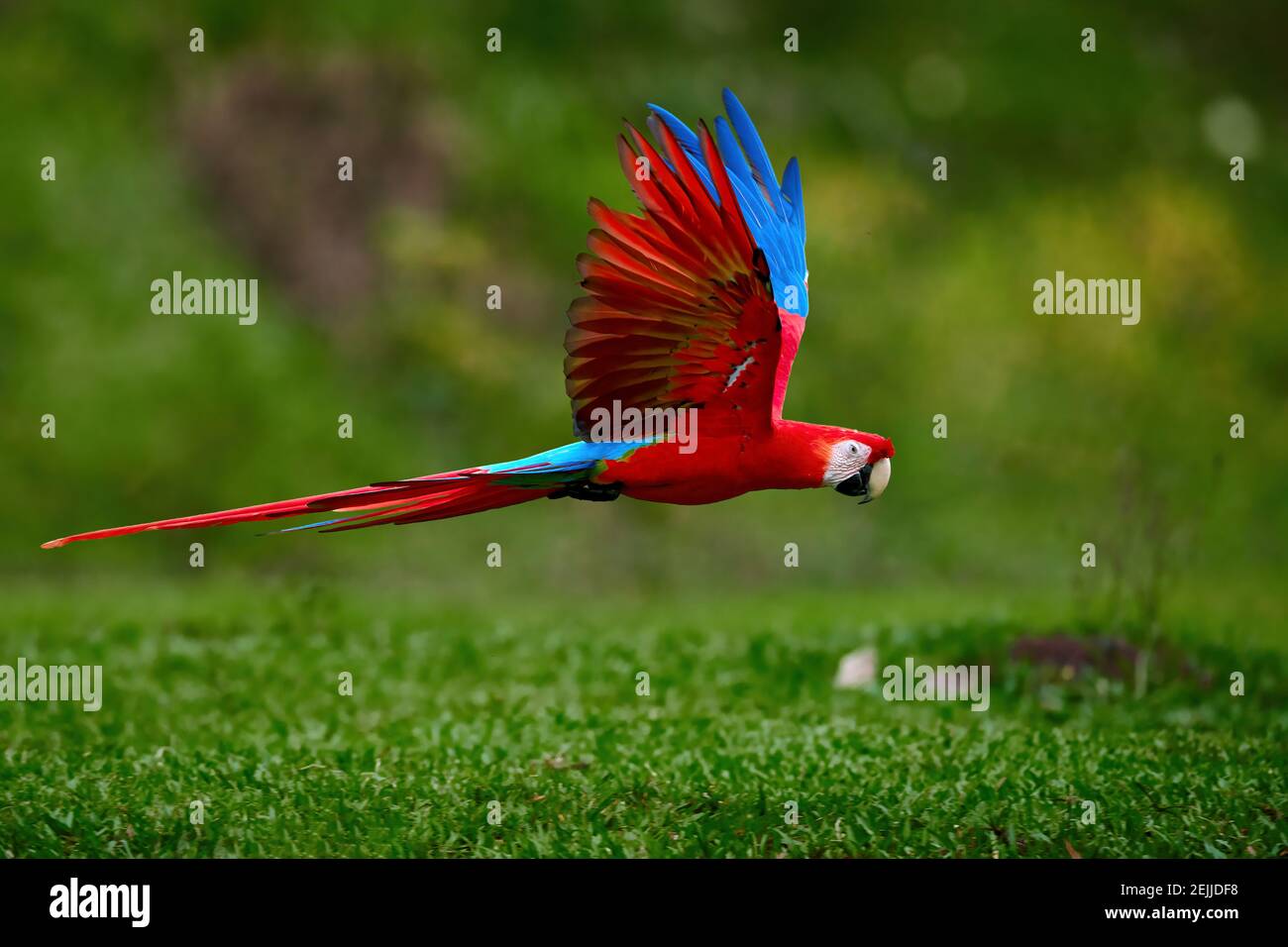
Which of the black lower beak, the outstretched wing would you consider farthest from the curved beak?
the outstretched wing

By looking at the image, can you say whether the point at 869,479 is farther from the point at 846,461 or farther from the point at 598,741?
the point at 598,741

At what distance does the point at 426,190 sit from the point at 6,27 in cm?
389

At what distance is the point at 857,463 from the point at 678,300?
70 cm

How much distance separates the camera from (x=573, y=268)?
43.6 feet

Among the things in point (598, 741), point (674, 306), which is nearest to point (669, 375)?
point (674, 306)

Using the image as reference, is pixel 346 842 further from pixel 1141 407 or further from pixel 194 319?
pixel 1141 407

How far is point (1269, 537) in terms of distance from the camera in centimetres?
1191

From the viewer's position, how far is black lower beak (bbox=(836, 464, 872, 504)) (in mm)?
4137

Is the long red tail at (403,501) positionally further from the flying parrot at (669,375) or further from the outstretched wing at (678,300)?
the outstretched wing at (678,300)

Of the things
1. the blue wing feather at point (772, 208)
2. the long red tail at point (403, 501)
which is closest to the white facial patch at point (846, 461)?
the blue wing feather at point (772, 208)

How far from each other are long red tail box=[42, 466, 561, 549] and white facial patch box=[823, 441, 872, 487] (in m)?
0.77

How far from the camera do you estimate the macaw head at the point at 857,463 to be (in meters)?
4.08

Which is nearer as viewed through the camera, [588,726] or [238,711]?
[588,726]
